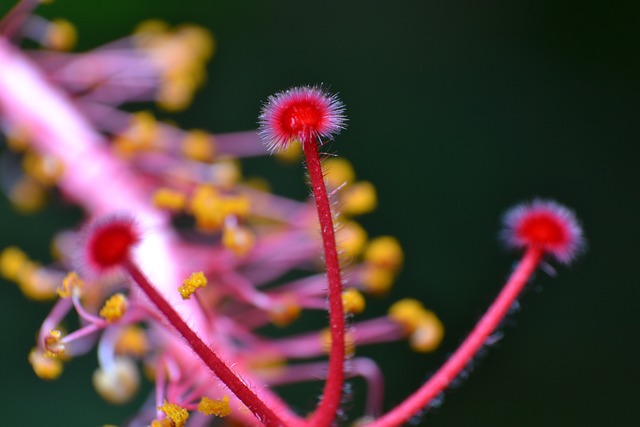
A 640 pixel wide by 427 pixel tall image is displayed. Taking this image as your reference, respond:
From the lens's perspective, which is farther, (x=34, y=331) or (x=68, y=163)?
(x=34, y=331)

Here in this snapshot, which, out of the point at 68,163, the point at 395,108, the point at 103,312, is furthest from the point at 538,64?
the point at 103,312

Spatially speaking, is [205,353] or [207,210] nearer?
[205,353]

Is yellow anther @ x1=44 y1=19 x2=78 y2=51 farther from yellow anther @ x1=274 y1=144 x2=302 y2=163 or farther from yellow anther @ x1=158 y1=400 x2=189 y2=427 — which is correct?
yellow anther @ x1=158 y1=400 x2=189 y2=427

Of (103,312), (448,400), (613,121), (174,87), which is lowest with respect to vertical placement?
(103,312)

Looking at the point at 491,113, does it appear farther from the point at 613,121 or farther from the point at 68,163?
the point at 68,163

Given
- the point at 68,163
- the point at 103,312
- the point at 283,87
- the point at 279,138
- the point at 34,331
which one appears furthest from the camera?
the point at 283,87

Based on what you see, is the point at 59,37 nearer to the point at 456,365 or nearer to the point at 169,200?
the point at 169,200

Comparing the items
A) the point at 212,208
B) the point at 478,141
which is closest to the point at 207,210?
the point at 212,208

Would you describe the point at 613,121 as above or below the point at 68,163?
above
